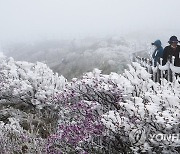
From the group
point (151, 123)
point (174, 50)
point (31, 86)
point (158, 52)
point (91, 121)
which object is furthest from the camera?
point (31, 86)

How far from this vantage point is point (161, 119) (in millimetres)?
4574

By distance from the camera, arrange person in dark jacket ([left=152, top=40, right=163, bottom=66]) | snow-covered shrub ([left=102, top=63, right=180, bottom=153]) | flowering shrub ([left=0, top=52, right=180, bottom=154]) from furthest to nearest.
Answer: person in dark jacket ([left=152, top=40, right=163, bottom=66])
flowering shrub ([left=0, top=52, right=180, bottom=154])
snow-covered shrub ([left=102, top=63, right=180, bottom=153])

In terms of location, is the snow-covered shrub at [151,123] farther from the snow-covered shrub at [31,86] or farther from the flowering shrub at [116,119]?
the snow-covered shrub at [31,86]

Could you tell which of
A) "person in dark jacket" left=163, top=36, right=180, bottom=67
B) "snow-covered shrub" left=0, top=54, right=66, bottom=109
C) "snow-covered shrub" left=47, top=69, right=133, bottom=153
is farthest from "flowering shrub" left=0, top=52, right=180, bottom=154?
"person in dark jacket" left=163, top=36, right=180, bottom=67

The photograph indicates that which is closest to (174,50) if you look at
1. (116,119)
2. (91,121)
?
(91,121)

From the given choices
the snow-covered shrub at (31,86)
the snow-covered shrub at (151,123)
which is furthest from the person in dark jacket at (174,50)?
the snow-covered shrub at (31,86)

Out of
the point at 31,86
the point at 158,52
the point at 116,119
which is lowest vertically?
the point at 31,86

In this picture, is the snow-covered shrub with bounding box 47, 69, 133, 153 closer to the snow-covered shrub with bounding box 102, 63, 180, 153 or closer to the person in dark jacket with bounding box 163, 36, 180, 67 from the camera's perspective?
the snow-covered shrub with bounding box 102, 63, 180, 153

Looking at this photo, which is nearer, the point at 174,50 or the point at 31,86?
the point at 174,50

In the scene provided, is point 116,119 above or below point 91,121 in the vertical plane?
above

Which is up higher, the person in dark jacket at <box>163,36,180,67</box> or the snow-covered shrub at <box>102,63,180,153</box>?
the person in dark jacket at <box>163,36,180,67</box>

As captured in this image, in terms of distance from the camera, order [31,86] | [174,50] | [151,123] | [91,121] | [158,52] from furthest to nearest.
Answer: [31,86]
[158,52]
[174,50]
[91,121]
[151,123]

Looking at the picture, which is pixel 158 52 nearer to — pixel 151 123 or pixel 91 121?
pixel 91 121

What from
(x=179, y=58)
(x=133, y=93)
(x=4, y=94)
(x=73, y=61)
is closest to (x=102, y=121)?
(x=133, y=93)
